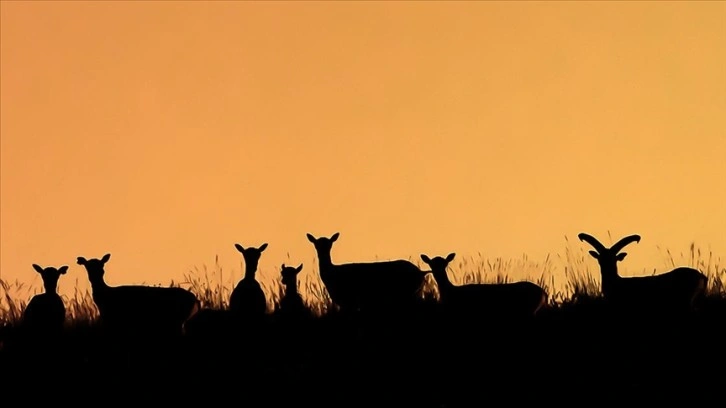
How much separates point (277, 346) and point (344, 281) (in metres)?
2.10

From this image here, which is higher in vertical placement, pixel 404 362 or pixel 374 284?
pixel 374 284

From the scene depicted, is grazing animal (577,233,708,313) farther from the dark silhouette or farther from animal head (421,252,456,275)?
the dark silhouette

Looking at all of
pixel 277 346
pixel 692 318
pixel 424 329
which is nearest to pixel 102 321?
pixel 277 346

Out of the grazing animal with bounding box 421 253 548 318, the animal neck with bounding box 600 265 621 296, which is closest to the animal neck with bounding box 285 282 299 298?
the grazing animal with bounding box 421 253 548 318

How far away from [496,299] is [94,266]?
4.51 m

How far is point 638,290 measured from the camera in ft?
69.5

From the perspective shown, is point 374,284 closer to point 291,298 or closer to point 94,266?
point 291,298

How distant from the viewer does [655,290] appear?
21109 mm

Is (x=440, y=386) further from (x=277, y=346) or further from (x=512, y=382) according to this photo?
(x=277, y=346)

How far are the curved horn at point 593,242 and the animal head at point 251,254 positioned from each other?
362 cm

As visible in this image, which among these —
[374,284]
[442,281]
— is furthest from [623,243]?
[374,284]

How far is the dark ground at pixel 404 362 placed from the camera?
730 inches

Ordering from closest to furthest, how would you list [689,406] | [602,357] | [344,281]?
[689,406]
[602,357]
[344,281]

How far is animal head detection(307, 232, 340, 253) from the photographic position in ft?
74.9
